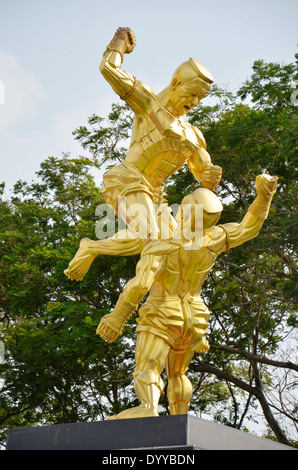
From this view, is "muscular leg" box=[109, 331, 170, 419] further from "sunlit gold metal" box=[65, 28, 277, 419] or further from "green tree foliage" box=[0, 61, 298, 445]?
"green tree foliage" box=[0, 61, 298, 445]

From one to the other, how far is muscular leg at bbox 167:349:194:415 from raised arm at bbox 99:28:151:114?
6.73ft

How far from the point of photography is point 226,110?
11531 millimetres

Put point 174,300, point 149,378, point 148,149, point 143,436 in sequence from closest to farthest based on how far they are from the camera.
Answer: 1. point 143,436
2. point 149,378
3. point 174,300
4. point 148,149

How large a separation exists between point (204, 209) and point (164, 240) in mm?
400

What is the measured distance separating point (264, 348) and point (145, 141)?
6.69 m

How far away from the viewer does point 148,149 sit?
512cm

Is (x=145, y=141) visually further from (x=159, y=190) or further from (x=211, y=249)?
(x=211, y=249)

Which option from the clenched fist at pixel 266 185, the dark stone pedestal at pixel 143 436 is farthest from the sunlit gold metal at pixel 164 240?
the dark stone pedestal at pixel 143 436

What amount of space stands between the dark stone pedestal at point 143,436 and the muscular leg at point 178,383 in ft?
3.15

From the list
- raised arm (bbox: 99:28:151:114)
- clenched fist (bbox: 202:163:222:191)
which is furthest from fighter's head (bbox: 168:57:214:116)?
clenched fist (bbox: 202:163:222:191)

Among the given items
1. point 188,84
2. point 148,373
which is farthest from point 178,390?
point 188,84

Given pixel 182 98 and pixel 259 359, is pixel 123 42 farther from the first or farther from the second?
pixel 259 359

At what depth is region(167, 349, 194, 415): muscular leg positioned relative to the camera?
4887 mm

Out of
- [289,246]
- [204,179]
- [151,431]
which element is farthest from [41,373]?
[151,431]
